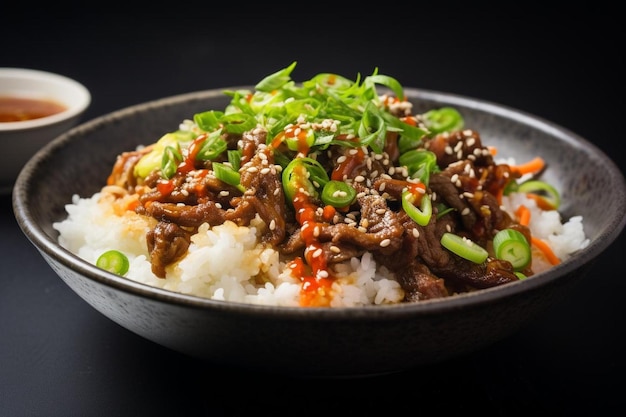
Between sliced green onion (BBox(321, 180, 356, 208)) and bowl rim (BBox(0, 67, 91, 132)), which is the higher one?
sliced green onion (BBox(321, 180, 356, 208))

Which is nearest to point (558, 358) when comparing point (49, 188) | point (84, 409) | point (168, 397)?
Result: point (168, 397)

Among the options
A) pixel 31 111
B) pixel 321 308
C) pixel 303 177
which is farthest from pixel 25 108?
pixel 321 308

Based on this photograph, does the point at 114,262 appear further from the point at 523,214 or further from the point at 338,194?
the point at 523,214

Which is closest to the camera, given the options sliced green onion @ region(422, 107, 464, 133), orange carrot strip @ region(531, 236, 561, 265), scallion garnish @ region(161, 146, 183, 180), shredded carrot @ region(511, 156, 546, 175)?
scallion garnish @ region(161, 146, 183, 180)

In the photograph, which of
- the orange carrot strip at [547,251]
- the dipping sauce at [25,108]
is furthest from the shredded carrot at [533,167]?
the dipping sauce at [25,108]

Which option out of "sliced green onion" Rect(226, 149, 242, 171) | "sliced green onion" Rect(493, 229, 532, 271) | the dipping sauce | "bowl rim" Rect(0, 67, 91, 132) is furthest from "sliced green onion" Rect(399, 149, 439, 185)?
the dipping sauce

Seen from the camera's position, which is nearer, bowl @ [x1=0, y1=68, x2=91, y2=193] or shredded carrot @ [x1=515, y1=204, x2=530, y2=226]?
shredded carrot @ [x1=515, y1=204, x2=530, y2=226]

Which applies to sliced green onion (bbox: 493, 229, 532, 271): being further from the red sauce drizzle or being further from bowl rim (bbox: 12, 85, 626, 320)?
the red sauce drizzle
